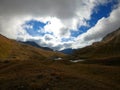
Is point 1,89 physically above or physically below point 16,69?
below

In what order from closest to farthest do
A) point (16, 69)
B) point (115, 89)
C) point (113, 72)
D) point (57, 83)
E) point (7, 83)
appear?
point (115, 89) < point (57, 83) < point (7, 83) < point (113, 72) < point (16, 69)

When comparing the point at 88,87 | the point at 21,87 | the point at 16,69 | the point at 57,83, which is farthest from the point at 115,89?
the point at 16,69

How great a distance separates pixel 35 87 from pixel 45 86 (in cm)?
168

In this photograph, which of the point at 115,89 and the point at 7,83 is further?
the point at 7,83

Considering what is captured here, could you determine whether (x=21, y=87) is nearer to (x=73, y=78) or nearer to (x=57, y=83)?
(x=57, y=83)

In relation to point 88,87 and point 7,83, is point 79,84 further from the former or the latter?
point 7,83

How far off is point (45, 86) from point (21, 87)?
4.14 metres

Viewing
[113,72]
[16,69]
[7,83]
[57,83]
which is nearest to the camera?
[57,83]

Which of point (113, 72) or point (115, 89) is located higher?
point (113, 72)

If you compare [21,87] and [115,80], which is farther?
[115,80]

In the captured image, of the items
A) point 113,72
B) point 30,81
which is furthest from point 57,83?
point 113,72

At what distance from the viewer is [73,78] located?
42.3m

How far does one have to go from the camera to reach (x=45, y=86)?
3775 cm

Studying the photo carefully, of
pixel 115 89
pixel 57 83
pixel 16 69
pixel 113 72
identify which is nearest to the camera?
pixel 115 89
